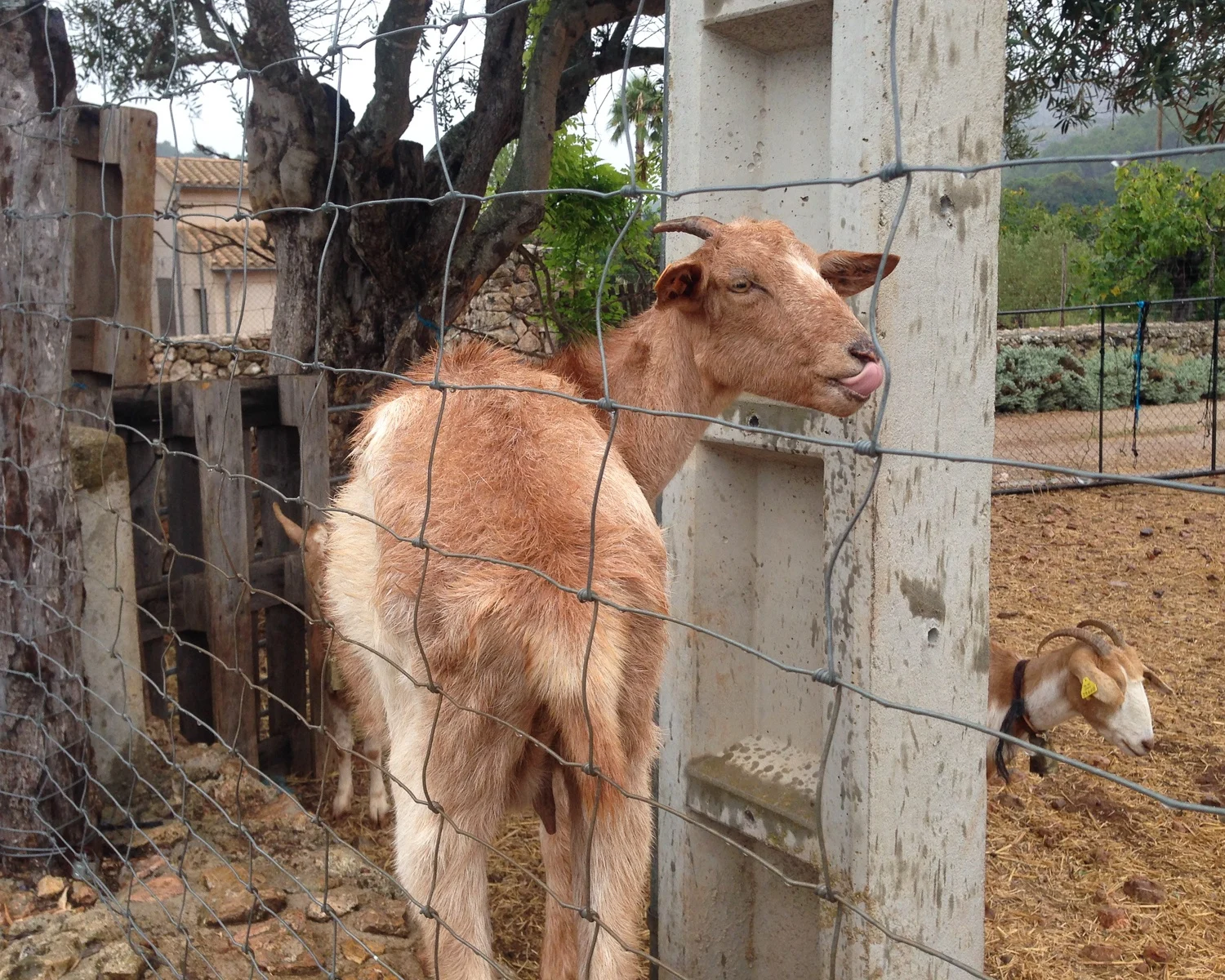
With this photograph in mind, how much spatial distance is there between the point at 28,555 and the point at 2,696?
449mm

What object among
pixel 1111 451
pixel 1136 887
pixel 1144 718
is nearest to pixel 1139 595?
pixel 1144 718

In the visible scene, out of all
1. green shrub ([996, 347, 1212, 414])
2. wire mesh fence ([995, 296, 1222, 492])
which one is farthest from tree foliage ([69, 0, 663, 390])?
green shrub ([996, 347, 1212, 414])

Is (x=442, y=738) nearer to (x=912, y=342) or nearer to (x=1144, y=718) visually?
(x=912, y=342)

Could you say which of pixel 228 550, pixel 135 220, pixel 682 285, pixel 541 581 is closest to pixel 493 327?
pixel 228 550

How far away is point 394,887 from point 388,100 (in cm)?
406

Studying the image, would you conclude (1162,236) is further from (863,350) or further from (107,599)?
(107,599)

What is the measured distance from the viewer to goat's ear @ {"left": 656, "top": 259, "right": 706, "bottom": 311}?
2.85 meters

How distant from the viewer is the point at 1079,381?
15.2m

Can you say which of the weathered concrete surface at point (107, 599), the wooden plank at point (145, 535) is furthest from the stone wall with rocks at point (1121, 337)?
the weathered concrete surface at point (107, 599)

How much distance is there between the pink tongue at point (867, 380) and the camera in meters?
2.46

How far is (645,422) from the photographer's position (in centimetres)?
309

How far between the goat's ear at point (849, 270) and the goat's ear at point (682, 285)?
1.15 feet

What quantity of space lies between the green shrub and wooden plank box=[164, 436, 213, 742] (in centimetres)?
1210

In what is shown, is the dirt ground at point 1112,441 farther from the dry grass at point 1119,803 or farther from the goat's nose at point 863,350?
the goat's nose at point 863,350
